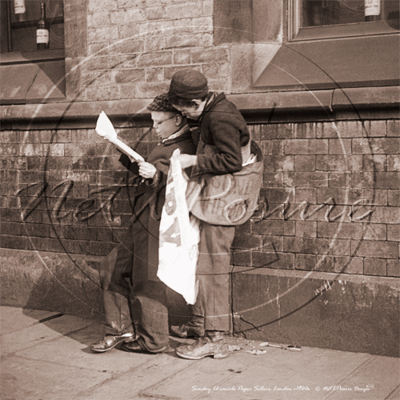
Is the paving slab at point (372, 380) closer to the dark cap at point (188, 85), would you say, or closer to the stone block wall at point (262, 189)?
the stone block wall at point (262, 189)

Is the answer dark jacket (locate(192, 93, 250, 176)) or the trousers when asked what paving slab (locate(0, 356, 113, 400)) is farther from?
dark jacket (locate(192, 93, 250, 176))

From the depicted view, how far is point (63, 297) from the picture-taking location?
5.84m

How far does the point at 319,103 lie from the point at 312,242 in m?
1.07

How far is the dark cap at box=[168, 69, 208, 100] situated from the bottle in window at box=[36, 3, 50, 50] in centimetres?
274

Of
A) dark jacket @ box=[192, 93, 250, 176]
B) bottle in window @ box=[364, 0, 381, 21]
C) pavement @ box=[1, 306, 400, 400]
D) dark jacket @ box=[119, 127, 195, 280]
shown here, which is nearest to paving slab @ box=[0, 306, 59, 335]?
pavement @ box=[1, 306, 400, 400]

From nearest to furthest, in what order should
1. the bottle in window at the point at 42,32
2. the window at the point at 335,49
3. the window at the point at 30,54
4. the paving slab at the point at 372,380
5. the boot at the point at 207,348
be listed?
the paving slab at the point at 372,380 → the boot at the point at 207,348 → the window at the point at 335,49 → the window at the point at 30,54 → the bottle in window at the point at 42,32

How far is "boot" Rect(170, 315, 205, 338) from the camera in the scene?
4617mm

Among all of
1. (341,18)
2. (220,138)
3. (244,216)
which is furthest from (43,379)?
(341,18)

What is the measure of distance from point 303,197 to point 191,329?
137cm

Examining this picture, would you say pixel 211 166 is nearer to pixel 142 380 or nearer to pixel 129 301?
pixel 129 301

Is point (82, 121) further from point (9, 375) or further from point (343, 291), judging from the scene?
point (343, 291)

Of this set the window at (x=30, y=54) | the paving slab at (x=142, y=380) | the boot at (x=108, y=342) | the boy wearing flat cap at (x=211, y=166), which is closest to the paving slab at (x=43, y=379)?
the paving slab at (x=142, y=380)

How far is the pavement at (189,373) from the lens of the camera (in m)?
3.86

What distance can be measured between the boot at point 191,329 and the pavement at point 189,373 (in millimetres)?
69
